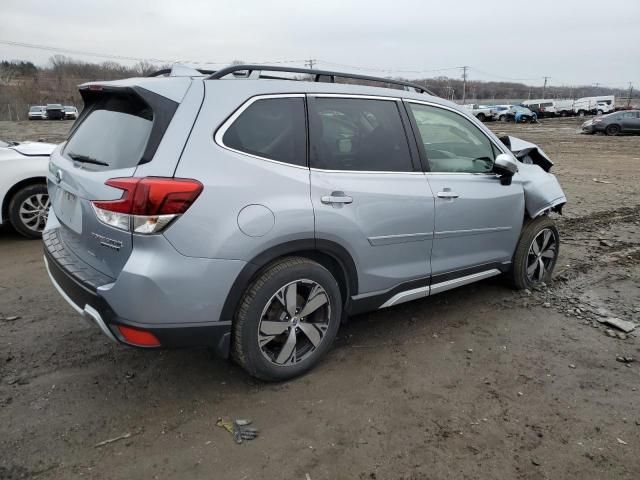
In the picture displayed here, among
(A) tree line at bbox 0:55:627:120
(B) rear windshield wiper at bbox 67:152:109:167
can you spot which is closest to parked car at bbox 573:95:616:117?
(A) tree line at bbox 0:55:627:120

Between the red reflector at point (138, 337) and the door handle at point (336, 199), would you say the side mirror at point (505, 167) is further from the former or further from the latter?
the red reflector at point (138, 337)

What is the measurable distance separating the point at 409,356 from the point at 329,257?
37.3 inches

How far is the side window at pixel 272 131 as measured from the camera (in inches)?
109

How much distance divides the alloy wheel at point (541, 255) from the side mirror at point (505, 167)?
77cm

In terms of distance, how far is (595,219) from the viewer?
24.7 feet

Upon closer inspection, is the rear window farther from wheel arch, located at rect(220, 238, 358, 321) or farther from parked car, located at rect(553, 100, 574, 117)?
parked car, located at rect(553, 100, 574, 117)

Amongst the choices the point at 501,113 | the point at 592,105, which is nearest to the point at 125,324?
the point at 501,113

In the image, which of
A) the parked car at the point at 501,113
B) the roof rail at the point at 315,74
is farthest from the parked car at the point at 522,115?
Result: the roof rail at the point at 315,74

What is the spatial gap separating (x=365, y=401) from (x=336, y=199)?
1.18m

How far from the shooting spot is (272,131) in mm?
2906

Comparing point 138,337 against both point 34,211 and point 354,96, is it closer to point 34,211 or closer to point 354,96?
point 354,96

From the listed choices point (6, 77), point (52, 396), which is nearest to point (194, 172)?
point (52, 396)

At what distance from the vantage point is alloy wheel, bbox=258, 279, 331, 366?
294 cm

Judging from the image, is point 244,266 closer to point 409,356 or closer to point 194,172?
point 194,172
